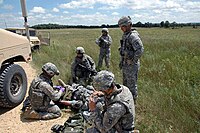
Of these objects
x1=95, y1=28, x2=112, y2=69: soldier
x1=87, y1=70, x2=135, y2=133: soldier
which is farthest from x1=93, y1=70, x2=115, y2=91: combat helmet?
x1=95, y1=28, x2=112, y2=69: soldier

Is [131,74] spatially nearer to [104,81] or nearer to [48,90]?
[48,90]

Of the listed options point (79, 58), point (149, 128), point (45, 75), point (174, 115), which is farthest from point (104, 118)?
point (79, 58)

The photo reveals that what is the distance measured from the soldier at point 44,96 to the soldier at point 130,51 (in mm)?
1284

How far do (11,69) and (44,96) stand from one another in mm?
970

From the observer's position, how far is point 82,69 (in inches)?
263

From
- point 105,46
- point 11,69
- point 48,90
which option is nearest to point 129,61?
Answer: point 48,90

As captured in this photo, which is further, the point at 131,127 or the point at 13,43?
the point at 13,43

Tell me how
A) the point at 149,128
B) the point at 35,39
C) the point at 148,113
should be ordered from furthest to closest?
1. the point at 35,39
2. the point at 148,113
3. the point at 149,128

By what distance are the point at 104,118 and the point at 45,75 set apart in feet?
7.49

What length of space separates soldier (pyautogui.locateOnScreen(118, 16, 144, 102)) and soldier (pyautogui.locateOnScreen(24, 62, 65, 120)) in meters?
1.28

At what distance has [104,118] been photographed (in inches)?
102

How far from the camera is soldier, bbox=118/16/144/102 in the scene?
4.48 m

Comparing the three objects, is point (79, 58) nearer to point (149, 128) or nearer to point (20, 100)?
point (20, 100)

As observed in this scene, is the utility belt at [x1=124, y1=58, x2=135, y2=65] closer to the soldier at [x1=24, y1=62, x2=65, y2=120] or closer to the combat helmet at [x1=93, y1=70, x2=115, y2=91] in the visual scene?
the soldier at [x1=24, y1=62, x2=65, y2=120]
